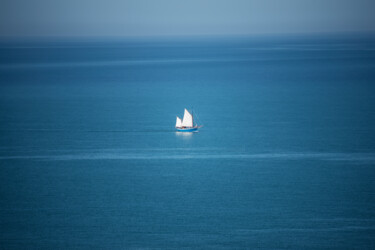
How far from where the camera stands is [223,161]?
43.0 metres

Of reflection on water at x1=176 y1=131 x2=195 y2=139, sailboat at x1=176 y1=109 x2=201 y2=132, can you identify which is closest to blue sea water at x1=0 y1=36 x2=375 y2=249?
reflection on water at x1=176 y1=131 x2=195 y2=139

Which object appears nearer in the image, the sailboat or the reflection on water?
the reflection on water

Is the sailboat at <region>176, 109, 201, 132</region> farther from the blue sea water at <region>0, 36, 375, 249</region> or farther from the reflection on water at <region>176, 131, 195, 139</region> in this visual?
the blue sea water at <region>0, 36, 375, 249</region>

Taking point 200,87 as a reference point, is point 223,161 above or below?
below

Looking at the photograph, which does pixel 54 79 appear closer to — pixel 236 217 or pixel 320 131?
pixel 320 131

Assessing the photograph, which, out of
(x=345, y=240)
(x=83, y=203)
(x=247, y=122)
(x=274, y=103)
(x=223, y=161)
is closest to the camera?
(x=345, y=240)

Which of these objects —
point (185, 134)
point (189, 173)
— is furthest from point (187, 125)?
point (189, 173)

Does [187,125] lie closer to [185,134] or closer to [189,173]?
[185,134]

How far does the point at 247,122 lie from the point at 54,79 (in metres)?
53.9

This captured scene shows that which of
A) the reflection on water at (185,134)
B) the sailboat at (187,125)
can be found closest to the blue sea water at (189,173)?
the reflection on water at (185,134)

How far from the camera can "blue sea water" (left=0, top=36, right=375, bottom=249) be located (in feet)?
101

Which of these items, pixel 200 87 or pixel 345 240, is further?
pixel 200 87

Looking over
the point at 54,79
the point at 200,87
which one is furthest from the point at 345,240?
the point at 54,79

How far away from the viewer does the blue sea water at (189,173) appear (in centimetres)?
3078
